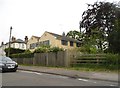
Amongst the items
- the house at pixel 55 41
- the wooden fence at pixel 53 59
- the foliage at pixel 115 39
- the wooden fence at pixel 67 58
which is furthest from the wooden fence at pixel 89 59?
the house at pixel 55 41

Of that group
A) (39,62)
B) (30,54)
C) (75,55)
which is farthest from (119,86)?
(30,54)

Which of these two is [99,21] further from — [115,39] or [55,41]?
[55,41]

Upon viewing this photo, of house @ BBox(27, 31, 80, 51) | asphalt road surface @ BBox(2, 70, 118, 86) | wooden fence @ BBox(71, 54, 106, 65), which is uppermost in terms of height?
house @ BBox(27, 31, 80, 51)

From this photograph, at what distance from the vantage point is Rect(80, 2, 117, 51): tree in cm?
3909

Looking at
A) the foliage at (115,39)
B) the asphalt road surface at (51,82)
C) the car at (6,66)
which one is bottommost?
the asphalt road surface at (51,82)

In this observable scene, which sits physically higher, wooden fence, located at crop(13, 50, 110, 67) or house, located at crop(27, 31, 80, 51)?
house, located at crop(27, 31, 80, 51)

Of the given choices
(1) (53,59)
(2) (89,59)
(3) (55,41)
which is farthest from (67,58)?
(3) (55,41)

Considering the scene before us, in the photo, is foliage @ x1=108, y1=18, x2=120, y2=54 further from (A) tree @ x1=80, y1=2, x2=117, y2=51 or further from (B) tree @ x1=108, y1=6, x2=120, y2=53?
(A) tree @ x1=80, y1=2, x2=117, y2=51

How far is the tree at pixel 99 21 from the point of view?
39.1m

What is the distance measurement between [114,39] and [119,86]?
1063 centimetres

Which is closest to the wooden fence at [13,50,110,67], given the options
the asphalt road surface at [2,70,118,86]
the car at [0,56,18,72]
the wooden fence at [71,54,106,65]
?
the wooden fence at [71,54,106,65]

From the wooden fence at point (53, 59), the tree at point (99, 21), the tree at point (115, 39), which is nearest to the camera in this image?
the tree at point (115, 39)

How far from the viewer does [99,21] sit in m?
40.8

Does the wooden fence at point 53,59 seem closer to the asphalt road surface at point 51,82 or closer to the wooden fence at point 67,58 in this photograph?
the wooden fence at point 67,58
